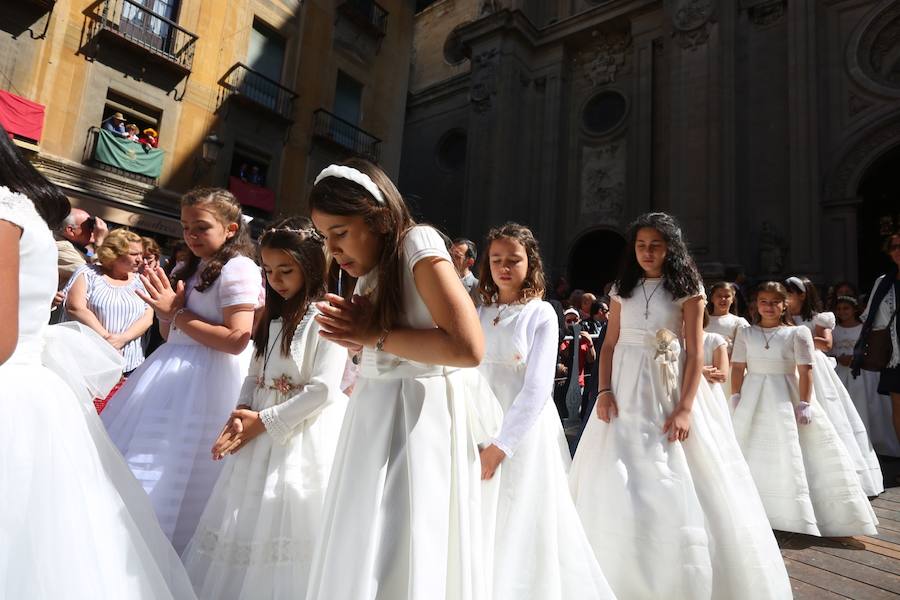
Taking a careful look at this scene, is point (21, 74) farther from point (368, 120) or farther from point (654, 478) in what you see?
point (654, 478)

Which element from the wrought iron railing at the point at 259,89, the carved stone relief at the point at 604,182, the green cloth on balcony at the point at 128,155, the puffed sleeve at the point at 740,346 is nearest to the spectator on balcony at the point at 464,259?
the puffed sleeve at the point at 740,346

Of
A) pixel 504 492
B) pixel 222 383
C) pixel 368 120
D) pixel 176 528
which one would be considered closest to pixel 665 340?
pixel 504 492

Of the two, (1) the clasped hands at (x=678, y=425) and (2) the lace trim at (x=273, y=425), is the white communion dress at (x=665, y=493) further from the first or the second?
(2) the lace trim at (x=273, y=425)

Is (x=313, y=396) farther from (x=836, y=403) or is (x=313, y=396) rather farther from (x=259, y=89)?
(x=259, y=89)

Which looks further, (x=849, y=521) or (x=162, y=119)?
(x=162, y=119)

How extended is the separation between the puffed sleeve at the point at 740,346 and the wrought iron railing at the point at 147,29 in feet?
43.7

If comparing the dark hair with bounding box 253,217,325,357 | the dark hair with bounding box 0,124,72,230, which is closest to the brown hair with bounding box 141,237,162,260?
the dark hair with bounding box 253,217,325,357

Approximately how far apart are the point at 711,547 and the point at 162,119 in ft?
46.0

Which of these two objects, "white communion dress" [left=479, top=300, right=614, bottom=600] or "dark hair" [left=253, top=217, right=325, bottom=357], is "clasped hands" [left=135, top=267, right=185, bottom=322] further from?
"white communion dress" [left=479, top=300, right=614, bottom=600]

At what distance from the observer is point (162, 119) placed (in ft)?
40.0

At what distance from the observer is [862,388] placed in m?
6.68

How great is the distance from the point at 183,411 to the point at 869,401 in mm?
8219

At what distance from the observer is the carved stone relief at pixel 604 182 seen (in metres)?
15.3

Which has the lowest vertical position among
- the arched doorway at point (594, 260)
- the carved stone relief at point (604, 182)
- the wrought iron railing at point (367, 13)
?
the arched doorway at point (594, 260)
